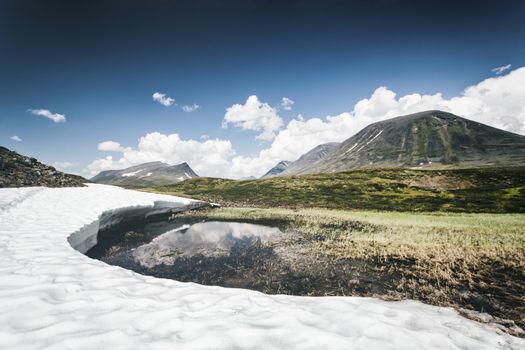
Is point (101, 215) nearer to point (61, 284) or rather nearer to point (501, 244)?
point (61, 284)

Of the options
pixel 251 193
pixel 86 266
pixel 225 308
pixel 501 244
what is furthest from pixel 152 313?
pixel 251 193

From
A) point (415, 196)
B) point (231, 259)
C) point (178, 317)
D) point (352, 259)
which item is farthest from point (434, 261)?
point (415, 196)

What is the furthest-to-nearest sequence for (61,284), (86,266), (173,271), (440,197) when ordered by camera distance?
(440,197), (173,271), (86,266), (61,284)

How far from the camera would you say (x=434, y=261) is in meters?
16.2

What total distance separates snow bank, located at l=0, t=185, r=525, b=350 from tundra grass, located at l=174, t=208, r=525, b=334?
3.40 metres

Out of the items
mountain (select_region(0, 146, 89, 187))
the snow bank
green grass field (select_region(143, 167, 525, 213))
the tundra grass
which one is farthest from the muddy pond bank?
green grass field (select_region(143, 167, 525, 213))

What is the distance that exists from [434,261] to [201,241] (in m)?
18.1

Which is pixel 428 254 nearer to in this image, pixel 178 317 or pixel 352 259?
pixel 352 259

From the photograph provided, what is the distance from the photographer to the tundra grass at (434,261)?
37.2 ft

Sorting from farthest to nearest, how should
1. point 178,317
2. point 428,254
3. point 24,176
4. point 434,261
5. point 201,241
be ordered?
point 24,176
point 201,241
point 428,254
point 434,261
point 178,317

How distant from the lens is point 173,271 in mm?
15547

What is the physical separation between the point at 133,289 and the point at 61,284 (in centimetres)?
189

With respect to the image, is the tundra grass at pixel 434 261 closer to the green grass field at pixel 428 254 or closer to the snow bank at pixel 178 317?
the green grass field at pixel 428 254

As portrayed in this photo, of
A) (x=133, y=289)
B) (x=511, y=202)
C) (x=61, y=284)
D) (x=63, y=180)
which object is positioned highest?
(x=63, y=180)
